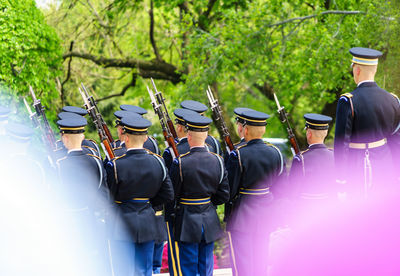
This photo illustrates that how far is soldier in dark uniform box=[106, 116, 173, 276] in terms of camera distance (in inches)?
199

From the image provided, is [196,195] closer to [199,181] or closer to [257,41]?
[199,181]

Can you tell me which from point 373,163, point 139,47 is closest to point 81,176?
point 373,163

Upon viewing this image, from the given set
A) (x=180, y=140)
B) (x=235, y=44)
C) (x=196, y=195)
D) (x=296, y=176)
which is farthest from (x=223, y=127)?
(x=235, y=44)

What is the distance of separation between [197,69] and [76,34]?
13.7ft

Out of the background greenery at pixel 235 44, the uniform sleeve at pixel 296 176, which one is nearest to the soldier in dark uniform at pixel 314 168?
the uniform sleeve at pixel 296 176

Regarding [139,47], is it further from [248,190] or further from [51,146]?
[248,190]

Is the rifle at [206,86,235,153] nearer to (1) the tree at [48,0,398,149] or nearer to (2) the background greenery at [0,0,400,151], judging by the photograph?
(2) the background greenery at [0,0,400,151]

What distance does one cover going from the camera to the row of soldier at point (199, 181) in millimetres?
4996

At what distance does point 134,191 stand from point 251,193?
1243 millimetres

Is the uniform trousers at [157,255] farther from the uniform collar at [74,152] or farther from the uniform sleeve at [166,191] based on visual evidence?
the uniform collar at [74,152]

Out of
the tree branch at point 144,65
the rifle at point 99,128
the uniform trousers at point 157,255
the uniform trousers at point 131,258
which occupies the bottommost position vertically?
the uniform trousers at point 157,255

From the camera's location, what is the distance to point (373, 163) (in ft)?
16.1

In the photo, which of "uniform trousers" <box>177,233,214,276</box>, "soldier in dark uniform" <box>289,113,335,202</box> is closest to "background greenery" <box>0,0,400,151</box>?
"soldier in dark uniform" <box>289,113,335,202</box>

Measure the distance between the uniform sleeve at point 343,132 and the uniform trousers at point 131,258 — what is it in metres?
1.98
